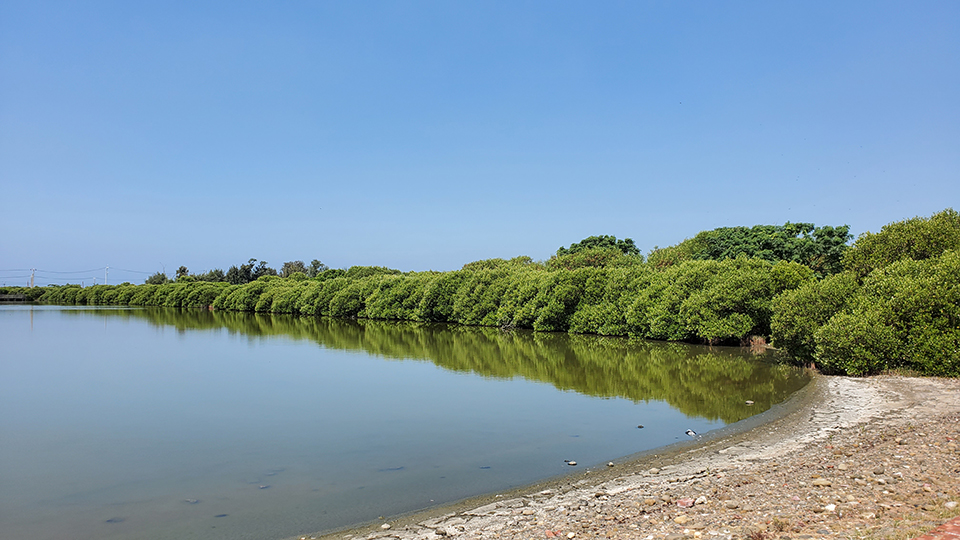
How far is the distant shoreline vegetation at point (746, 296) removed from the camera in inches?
749

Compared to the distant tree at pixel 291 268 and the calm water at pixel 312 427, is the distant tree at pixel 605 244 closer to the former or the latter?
the calm water at pixel 312 427

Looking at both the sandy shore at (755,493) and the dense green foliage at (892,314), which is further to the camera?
the dense green foliage at (892,314)

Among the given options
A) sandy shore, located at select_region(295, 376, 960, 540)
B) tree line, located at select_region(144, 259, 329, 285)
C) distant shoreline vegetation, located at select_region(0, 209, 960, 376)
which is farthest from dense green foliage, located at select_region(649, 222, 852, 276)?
tree line, located at select_region(144, 259, 329, 285)

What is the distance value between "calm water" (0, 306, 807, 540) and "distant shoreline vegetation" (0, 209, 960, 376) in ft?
8.92

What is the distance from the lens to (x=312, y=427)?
15.4 m

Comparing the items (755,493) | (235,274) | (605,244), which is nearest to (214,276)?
(235,274)

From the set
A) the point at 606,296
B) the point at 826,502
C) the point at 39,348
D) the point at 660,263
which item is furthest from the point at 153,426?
the point at 660,263

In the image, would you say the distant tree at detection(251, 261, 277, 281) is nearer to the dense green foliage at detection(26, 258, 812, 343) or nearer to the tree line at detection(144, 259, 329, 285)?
the tree line at detection(144, 259, 329, 285)

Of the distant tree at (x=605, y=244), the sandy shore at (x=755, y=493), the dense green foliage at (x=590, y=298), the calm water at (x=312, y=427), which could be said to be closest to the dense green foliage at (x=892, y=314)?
the calm water at (x=312, y=427)

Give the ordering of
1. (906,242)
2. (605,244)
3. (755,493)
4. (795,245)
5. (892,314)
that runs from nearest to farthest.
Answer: (755,493) → (892,314) → (906,242) → (795,245) → (605,244)

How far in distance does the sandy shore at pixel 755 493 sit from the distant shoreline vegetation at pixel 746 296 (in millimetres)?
7031

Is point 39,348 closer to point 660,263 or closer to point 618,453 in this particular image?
point 618,453

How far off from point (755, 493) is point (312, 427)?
11.2 metres

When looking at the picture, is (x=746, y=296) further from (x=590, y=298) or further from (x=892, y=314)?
(x=892, y=314)
